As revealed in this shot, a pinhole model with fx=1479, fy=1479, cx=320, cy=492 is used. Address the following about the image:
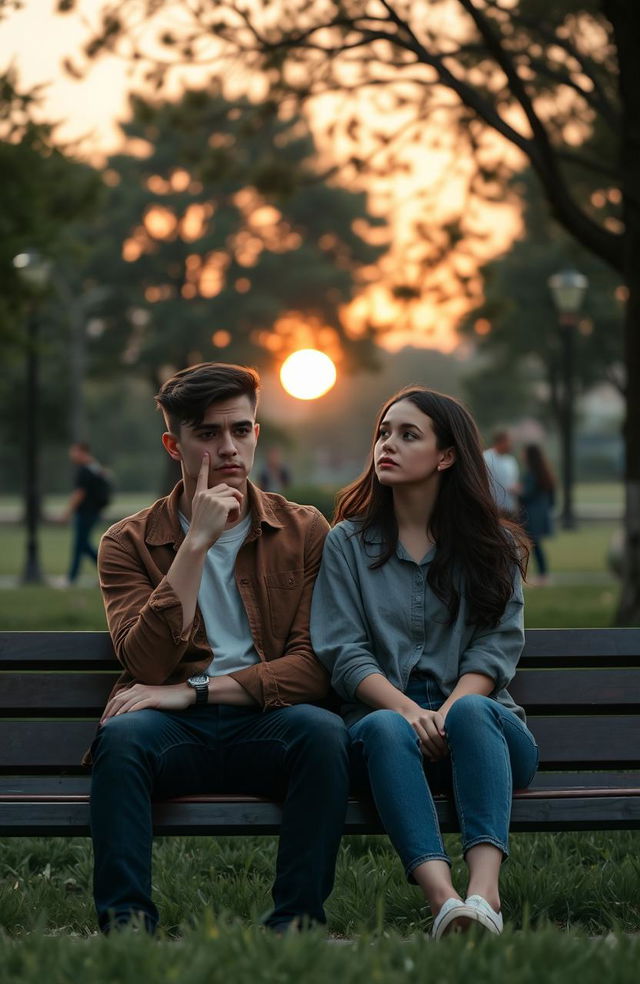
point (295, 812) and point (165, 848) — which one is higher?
point (295, 812)

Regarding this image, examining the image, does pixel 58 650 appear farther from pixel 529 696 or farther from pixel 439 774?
pixel 529 696

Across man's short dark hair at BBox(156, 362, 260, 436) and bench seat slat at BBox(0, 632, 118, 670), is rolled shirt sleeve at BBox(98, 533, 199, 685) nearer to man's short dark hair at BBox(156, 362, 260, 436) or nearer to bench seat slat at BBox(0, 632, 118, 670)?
bench seat slat at BBox(0, 632, 118, 670)

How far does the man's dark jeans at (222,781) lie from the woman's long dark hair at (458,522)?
0.60m

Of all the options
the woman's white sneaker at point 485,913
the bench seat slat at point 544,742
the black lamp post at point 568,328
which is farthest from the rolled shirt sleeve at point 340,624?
the black lamp post at point 568,328

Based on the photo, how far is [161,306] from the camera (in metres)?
53.9

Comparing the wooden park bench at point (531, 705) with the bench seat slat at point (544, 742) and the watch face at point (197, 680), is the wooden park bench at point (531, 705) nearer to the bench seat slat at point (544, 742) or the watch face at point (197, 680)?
the bench seat slat at point (544, 742)

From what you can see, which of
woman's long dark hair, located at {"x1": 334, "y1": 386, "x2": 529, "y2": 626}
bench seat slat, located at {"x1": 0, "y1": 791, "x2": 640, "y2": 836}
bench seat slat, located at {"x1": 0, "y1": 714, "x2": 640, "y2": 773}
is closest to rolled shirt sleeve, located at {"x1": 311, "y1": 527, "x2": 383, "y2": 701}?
woman's long dark hair, located at {"x1": 334, "y1": 386, "x2": 529, "y2": 626}

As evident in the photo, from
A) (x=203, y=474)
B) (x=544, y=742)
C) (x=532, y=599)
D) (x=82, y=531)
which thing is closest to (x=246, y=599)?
(x=203, y=474)

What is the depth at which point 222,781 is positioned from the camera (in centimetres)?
421

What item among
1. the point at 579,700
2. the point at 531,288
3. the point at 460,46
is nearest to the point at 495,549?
the point at 579,700

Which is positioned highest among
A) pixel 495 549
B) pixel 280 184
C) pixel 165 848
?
pixel 280 184

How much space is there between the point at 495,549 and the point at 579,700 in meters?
0.57

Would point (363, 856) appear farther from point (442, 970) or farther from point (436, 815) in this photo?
point (442, 970)

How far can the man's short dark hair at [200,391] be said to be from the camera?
432cm
